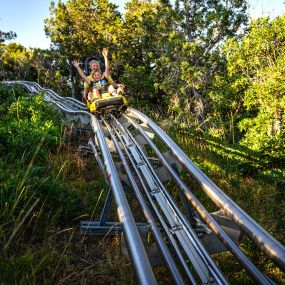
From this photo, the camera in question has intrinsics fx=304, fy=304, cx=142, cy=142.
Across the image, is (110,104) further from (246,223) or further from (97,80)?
(246,223)

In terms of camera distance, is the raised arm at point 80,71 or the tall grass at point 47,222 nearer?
the tall grass at point 47,222

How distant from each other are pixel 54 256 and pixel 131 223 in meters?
1.00

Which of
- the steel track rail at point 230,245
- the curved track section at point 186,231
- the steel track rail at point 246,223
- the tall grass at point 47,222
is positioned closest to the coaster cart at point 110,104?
the tall grass at point 47,222

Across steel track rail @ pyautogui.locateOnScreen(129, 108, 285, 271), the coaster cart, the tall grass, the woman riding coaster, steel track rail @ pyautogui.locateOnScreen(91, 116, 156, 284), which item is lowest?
the tall grass

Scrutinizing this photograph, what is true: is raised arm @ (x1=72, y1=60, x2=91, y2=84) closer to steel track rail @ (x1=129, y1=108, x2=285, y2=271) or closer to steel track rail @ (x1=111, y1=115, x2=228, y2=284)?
steel track rail @ (x1=111, y1=115, x2=228, y2=284)

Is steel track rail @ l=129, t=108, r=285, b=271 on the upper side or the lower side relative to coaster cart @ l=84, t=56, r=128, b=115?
lower

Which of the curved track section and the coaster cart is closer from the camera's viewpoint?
the curved track section

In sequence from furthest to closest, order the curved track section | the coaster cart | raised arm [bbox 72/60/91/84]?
raised arm [bbox 72/60/91/84], the coaster cart, the curved track section

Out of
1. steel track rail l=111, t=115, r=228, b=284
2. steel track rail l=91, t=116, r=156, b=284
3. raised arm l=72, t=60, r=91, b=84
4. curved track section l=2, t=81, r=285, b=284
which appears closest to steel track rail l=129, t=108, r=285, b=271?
curved track section l=2, t=81, r=285, b=284

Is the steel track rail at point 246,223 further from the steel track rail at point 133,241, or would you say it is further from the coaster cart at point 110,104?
the coaster cart at point 110,104

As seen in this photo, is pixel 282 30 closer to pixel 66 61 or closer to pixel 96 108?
pixel 96 108

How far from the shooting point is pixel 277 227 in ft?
13.5

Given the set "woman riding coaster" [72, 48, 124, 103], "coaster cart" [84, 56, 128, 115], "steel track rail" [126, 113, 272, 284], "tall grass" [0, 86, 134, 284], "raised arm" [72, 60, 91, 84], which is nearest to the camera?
"steel track rail" [126, 113, 272, 284]

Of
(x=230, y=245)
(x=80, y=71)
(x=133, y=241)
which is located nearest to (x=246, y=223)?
(x=230, y=245)
